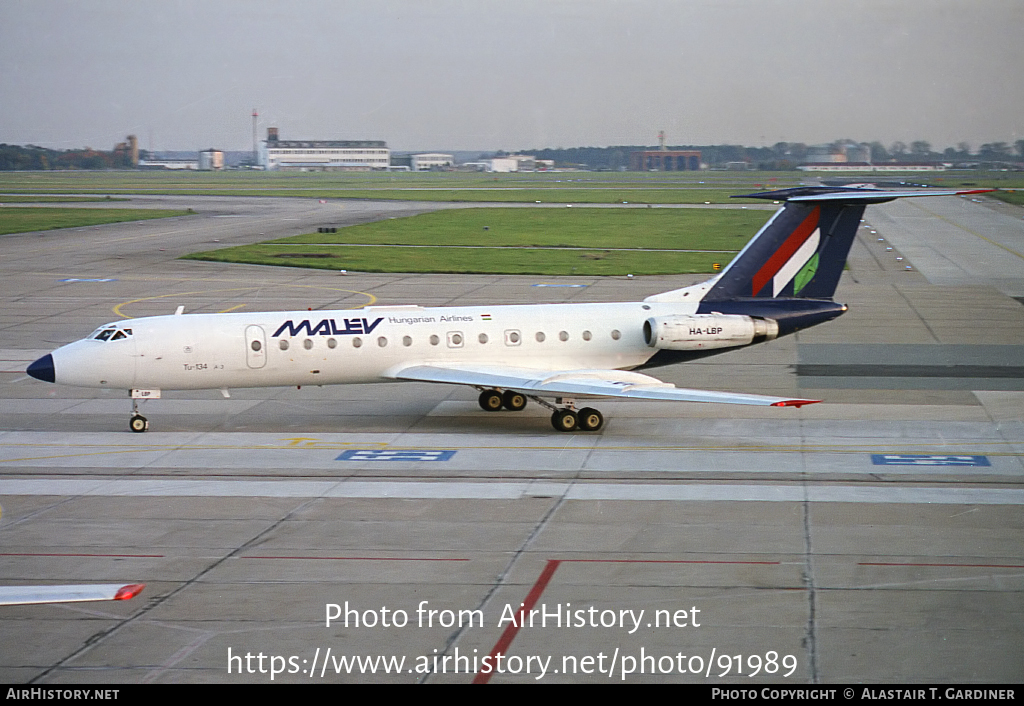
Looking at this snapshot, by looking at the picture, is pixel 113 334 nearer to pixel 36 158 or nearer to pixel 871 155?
pixel 871 155

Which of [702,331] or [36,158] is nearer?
[702,331]

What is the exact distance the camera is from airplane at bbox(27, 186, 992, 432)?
26.0 m

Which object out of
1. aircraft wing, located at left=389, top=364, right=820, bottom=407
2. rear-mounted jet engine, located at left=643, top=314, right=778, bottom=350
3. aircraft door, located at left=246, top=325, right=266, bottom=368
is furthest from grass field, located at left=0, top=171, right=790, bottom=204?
aircraft door, located at left=246, top=325, right=266, bottom=368

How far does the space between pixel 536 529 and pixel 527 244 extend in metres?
52.8

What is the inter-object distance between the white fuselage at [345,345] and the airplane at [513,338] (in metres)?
0.03

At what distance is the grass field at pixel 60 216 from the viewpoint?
8406 centimetres

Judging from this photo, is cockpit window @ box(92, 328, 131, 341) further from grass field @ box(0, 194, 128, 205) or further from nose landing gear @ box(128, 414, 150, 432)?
grass field @ box(0, 194, 128, 205)

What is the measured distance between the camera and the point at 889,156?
101 metres

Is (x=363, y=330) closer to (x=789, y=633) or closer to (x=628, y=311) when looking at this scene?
(x=628, y=311)

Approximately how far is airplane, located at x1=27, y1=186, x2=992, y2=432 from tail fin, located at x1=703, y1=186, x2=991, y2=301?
0.03 metres

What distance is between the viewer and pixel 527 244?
2773 inches

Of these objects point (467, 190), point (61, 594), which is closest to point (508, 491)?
point (61, 594)

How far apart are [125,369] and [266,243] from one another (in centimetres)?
4675
